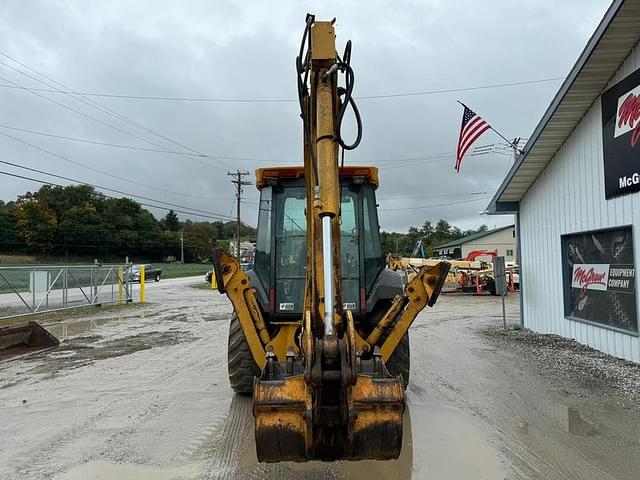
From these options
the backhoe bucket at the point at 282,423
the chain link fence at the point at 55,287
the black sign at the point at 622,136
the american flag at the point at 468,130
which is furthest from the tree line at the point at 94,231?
the backhoe bucket at the point at 282,423

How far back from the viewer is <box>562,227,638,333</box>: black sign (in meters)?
8.44

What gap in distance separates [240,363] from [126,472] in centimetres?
209

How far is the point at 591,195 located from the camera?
31.2 ft

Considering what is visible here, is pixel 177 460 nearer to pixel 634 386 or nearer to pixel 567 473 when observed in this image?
pixel 567 473

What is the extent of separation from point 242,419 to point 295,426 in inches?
101

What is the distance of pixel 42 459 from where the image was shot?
14.9 feet

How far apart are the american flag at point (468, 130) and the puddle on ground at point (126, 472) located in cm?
1292

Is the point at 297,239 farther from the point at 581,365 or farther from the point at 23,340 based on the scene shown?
the point at 23,340

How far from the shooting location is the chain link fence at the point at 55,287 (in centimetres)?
1433

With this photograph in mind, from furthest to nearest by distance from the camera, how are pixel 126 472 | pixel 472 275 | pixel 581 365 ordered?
pixel 472 275 < pixel 581 365 < pixel 126 472

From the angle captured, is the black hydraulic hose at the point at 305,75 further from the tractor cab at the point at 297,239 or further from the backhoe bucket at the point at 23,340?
the backhoe bucket at the point at 23,340

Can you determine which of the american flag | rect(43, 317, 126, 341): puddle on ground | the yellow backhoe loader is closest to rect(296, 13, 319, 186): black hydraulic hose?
the yellow backhoe loader

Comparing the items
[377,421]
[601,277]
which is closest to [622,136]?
[601,277]

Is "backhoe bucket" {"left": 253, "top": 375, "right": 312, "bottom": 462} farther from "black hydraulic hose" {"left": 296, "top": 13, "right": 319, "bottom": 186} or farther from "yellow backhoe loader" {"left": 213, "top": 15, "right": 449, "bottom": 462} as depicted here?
"black hydraulic hose" {"left": 296, "top": 13, "right": 319, "bottom": 186}
